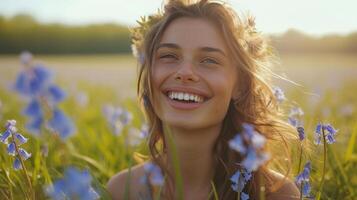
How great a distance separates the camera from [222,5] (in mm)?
3332

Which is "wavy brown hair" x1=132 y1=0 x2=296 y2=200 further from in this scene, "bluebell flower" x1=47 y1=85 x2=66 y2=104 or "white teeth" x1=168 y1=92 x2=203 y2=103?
"bluebell flower" x1=47 y1=85 x2=66 y2=104

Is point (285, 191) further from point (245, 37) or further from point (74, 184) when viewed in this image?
point (74, 184)

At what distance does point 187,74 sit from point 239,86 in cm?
57

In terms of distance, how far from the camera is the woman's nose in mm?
2850

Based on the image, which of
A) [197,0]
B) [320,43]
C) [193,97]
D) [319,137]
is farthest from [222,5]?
[320,43]

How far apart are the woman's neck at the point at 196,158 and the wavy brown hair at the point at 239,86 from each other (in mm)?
58

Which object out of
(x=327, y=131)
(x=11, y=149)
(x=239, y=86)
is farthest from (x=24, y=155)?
(x=239, y=86)

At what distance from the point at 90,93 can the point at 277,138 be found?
8.86 m

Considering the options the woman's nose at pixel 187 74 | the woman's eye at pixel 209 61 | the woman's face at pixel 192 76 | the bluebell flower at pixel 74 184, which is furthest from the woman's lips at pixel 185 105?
the bluebell flower at pixel 74 184

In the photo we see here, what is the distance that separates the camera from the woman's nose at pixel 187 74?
2850 millimetres

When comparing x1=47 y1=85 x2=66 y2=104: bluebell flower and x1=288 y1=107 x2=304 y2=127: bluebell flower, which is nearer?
x1=47 y1=85 x2=66 y2=104: bluebell flower

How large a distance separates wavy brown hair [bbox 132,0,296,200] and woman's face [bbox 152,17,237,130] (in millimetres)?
83

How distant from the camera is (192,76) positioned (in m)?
2.85

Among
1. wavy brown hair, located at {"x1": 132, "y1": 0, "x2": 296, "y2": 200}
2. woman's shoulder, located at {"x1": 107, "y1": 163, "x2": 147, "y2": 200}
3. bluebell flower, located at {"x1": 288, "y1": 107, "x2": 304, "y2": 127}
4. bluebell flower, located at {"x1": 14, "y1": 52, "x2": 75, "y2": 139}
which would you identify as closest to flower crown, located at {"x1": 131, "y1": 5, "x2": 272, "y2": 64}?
wavy brown hair, located at {"x1": 132, "y1": 0, "x2": 296, "y2": 200}
